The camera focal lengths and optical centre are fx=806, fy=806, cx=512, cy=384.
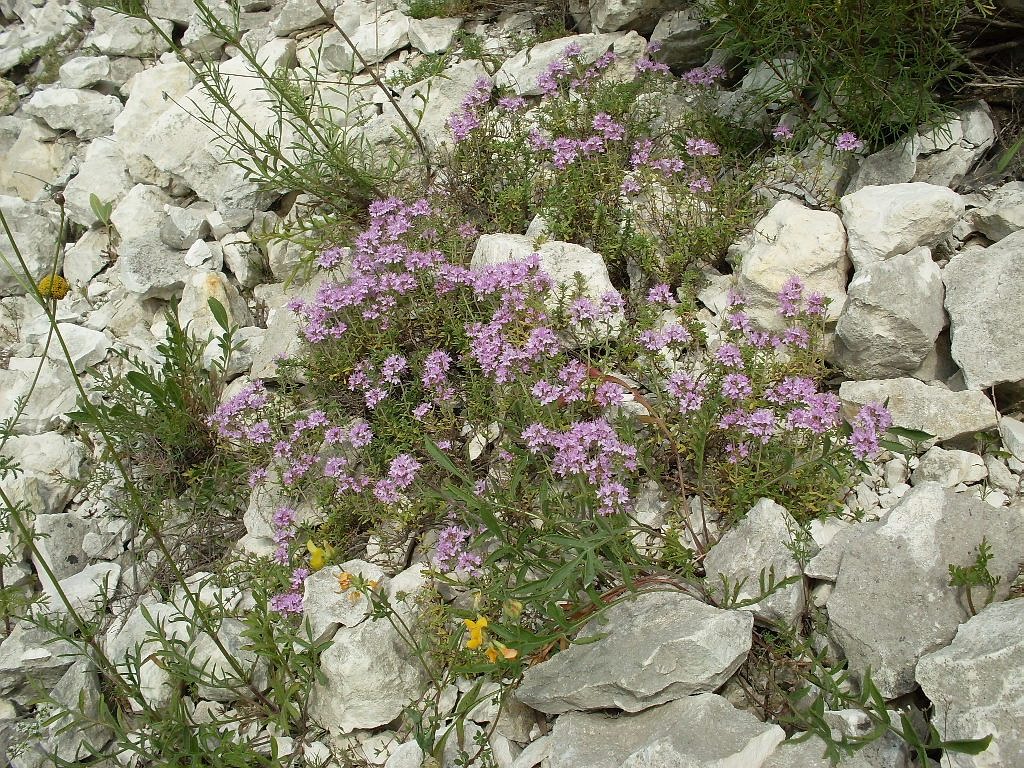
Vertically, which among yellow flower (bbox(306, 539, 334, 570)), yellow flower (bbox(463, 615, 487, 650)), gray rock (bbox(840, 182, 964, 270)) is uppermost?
gray rock (bbox(840, 182, 964, 270))

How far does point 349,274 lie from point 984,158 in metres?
3.71

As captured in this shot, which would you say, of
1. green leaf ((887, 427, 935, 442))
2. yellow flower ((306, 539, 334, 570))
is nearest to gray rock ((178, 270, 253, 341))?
yellow flower ((306, 539, 334, 570))

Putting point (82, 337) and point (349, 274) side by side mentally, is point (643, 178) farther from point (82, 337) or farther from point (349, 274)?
point (82, 337)

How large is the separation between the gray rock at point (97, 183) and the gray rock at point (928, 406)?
583cm

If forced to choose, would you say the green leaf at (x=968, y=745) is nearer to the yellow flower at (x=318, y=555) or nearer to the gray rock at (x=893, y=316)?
the gray rock at (x=893, y=316)

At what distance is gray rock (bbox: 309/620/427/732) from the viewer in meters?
3.72

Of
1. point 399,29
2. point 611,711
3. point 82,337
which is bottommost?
point 611,711

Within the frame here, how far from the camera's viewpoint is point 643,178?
4781mm

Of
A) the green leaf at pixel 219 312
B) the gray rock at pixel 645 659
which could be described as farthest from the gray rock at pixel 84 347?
the gray rock at pixel 645 659

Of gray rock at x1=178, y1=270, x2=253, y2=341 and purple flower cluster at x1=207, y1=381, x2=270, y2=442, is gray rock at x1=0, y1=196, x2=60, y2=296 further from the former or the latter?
purple flower cluster at x1=207, y1=381, x2=270, y2=442

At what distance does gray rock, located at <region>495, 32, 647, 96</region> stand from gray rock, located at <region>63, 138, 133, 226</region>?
3354mm

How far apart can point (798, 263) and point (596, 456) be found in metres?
1.49

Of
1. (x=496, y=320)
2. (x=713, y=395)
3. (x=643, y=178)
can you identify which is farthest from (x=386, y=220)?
(x=713, y=395)

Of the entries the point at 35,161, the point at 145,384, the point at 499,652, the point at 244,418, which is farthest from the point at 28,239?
the point at 499,652
